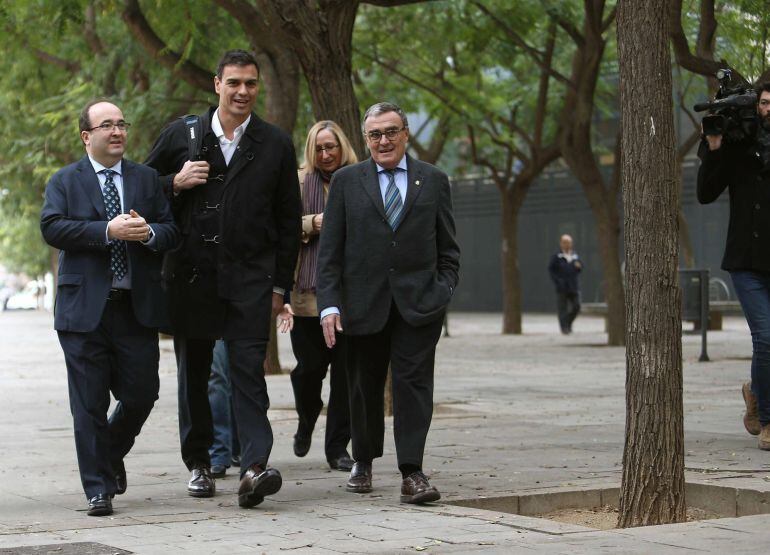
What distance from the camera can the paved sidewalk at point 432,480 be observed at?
5637 millimetres

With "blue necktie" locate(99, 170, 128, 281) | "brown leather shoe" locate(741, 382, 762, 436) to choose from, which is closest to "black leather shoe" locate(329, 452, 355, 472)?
"blue necktie" locate(99, 170, 128, 281)

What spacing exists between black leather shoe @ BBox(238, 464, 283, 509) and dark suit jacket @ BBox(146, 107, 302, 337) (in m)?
0.73

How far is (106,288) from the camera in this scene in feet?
22.2

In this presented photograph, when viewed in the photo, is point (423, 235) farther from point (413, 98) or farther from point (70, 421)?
point (413, 98)

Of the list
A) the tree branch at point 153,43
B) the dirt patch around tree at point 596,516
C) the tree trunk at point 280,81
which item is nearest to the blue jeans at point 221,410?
the dirt patch around tree at point 596,516

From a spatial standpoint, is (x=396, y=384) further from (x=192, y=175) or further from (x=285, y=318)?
(x=192, y=175)

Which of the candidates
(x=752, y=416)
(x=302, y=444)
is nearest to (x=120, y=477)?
(x=302, y=444)

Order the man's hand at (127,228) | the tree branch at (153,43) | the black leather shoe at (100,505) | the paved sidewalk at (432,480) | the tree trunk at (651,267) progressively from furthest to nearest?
the tree branch at (153,43) < the man's hand at (127,228) < the black leather shoe at (100,505) < the tree trunk at (651,267) < the paved sidewalk at (432,480)

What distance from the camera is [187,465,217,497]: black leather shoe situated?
7.15 m

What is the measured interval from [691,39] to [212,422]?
52.0 feet

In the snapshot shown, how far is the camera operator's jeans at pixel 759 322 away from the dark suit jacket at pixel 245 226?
2.89m

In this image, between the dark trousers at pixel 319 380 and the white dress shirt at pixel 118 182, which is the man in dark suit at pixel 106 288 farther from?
the dark trousers at pixel 319 380

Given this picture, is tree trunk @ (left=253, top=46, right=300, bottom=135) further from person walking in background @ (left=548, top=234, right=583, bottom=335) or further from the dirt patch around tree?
person walking in background @ (left=548, top=234, right=583, bottom=335)

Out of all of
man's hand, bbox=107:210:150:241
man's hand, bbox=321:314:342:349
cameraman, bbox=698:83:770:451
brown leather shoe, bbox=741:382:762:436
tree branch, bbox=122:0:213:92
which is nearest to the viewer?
man's hand, bbox=107:210:150:241
